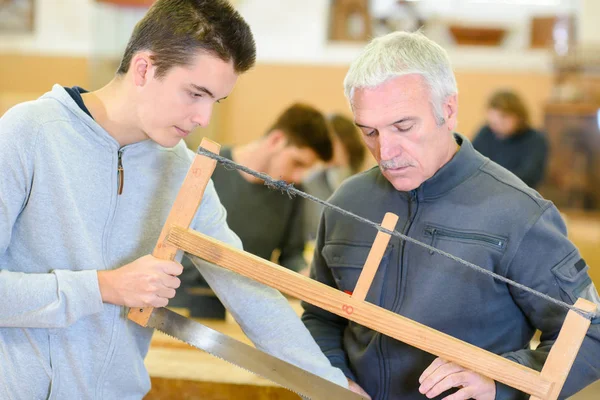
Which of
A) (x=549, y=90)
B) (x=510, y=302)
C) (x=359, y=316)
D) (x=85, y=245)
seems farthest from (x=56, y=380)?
(x=549, y=90)

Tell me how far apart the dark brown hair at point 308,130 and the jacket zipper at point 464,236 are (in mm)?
1576

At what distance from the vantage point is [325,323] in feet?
6.53

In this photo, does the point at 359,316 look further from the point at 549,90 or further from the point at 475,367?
the point at 549,90

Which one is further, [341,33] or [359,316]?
[341,33]

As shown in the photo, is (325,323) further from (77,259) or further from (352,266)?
(77,259)

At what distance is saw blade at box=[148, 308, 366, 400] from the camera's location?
172 centimetres

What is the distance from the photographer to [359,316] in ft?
5.08

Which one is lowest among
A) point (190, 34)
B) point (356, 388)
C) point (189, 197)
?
point (356, 388)

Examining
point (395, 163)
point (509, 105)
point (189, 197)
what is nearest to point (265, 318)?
point (189, 197)

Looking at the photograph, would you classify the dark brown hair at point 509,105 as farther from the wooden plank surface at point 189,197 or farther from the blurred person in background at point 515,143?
the wooden plank surface at point 189,197

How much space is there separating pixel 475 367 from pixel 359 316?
0.83 feet

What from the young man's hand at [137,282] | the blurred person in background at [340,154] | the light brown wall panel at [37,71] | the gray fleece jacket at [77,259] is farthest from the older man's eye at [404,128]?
the light brown wall panel at [37,71]

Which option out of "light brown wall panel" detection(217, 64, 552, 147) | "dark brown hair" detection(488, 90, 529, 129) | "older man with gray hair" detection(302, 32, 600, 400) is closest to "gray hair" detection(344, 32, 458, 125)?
"older man with gray hair" detection(302, 32, 600, 400)

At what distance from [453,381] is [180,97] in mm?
834
